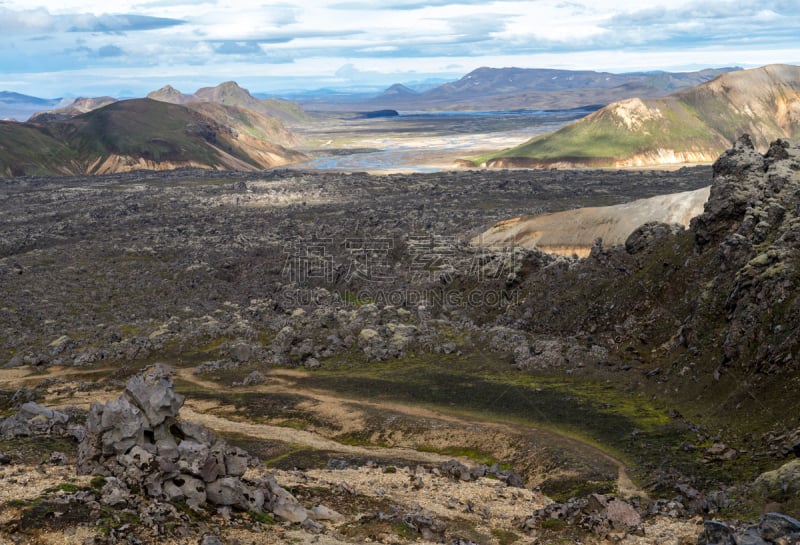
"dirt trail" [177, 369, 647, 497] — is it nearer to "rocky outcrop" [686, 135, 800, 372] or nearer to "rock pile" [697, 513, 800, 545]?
"rocky outcrop" [686, 135, 800, 372]

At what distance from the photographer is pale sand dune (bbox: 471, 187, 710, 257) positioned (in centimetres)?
11406

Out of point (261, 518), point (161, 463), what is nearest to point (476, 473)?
point (261, 518)

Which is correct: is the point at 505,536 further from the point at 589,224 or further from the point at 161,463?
the point at 589,224

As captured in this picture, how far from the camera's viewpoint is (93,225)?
161 metres

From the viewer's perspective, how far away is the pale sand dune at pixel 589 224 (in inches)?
4491

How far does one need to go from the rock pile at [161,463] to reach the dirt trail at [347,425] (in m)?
18.9

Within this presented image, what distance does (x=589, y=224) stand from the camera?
401 feet

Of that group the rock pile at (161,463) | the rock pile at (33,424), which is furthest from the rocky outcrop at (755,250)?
the rock pile at (33,424)

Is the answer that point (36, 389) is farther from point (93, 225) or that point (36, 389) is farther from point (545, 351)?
point (93, 225)

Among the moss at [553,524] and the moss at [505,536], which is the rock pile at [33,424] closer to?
the moss at [505,536]

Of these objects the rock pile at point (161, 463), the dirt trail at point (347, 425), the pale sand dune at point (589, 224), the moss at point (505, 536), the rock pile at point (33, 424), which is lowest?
the dirt trail at point (347, 425)

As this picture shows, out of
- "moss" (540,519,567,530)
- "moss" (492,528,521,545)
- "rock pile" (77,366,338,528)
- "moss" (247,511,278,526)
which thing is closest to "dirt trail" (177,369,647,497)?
"moss" (540,519,567,530)

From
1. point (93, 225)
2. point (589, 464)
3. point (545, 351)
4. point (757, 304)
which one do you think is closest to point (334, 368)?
point (545, 351)

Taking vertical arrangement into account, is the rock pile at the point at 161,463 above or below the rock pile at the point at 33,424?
above
